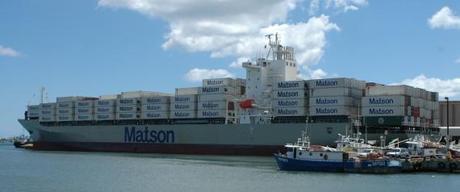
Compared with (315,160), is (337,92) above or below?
above

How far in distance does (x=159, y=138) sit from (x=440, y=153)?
4524cm

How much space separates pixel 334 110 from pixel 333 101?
44.8 inches

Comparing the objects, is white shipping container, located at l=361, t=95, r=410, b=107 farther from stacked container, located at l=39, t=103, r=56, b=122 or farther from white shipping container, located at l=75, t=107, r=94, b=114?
stacked container, located at l=39, t=103, r=56, b=122

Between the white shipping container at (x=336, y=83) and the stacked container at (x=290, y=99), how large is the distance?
153 cm

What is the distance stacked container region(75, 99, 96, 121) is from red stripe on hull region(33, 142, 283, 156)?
456cm

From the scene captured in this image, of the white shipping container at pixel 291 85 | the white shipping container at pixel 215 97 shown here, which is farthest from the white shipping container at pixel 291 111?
the white shipping container at pixel 215 97

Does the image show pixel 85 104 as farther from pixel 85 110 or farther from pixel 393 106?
pixel 393 106

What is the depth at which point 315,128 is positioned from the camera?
7756 cm

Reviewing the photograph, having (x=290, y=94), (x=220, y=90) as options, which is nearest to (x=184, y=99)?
(x=220, y=90)

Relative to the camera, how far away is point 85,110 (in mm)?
107562

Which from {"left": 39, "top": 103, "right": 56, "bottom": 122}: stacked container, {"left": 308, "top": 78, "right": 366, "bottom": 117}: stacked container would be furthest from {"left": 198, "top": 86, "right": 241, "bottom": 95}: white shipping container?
{"left": 39, "top": 103, "right": 56, "bottom": 122}: stacked container

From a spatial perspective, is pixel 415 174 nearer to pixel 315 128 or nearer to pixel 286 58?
pixel 315 128

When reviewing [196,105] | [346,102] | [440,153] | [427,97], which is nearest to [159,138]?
[196,105]

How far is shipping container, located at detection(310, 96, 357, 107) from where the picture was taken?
249 ft
